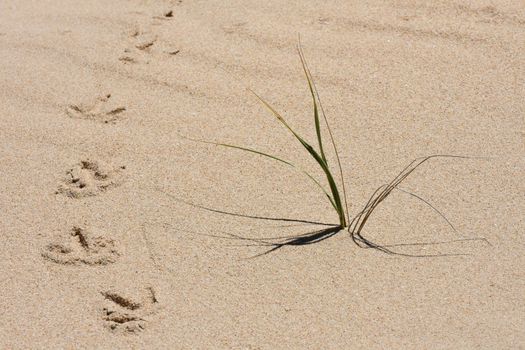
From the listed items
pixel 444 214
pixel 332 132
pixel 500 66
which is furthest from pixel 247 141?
pixel 500 66

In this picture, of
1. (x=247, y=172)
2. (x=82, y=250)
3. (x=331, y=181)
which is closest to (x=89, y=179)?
(x=82, y=250)

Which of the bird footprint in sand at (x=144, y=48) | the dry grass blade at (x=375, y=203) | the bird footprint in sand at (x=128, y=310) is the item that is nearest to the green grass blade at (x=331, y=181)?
the dry grass blade at (x=375, y=203)

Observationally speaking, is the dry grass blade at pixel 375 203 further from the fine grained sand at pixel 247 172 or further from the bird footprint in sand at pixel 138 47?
the bird footprint in sand at pixel 138 47

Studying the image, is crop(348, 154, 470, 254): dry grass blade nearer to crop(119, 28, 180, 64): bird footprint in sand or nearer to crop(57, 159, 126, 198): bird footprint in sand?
crop(57, 159, 126, 198): bird footprint in sand

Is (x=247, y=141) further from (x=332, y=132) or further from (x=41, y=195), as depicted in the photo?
(x=41, y=195)

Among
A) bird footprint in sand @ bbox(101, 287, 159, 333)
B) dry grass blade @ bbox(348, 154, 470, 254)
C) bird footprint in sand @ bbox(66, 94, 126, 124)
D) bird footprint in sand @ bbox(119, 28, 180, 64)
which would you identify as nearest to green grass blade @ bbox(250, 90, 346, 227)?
dry grass blade @ bbox(348, 154, 470, 254)

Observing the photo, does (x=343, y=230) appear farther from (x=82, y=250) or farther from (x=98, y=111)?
(x=98, y=111)
